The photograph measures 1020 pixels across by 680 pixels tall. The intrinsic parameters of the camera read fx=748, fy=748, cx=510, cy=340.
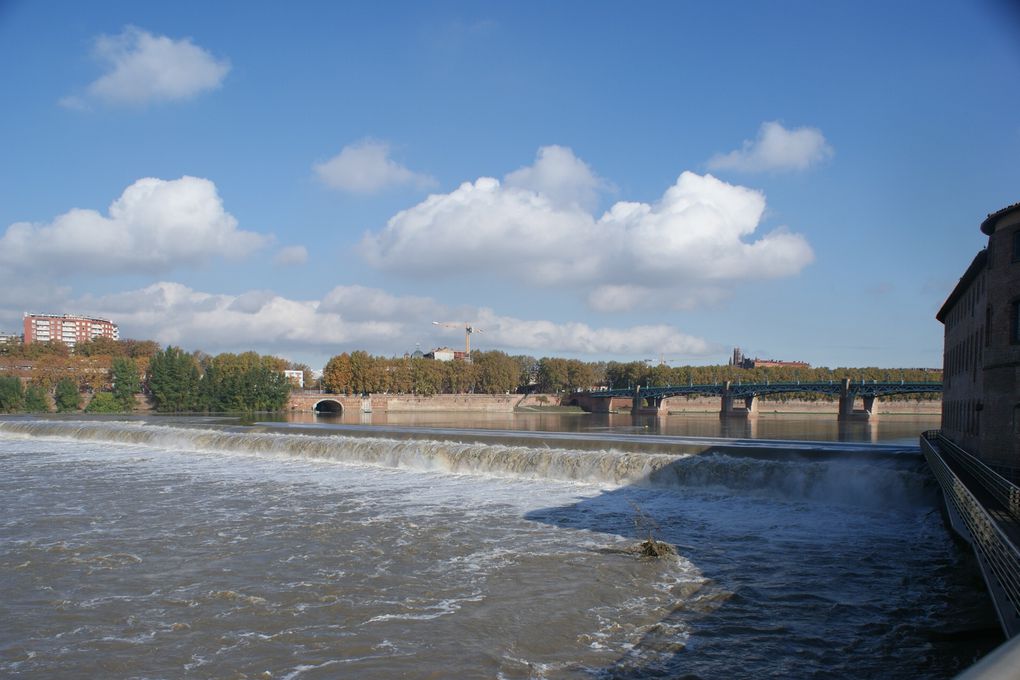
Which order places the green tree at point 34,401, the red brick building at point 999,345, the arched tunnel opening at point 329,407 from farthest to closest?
the arched tunnel opening at point 329,407 → the green tree at point 34,401 → the red brick building at point 999,345

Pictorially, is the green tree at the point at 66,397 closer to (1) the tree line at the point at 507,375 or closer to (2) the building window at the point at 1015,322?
(1) the tree line at the point at 507,375

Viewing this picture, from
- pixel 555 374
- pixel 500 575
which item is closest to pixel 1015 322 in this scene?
pixel 500 575

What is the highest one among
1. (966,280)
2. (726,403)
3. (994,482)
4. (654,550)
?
(966,280)

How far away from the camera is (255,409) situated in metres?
95.9

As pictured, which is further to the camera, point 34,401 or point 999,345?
point 34,401

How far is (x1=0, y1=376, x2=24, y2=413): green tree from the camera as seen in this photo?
267ft

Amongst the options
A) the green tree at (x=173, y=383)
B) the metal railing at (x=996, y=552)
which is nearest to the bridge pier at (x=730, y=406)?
the green tree at (x=173, y=383)

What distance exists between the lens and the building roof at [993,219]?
18.3 metres

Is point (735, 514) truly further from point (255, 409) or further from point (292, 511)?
point (255, 409)

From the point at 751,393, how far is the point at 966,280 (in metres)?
78.2

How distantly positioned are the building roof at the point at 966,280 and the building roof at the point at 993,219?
1.90 metres

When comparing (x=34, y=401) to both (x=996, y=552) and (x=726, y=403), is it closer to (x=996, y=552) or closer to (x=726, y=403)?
(x=726, y=403)

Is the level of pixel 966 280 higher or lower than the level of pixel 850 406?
higher

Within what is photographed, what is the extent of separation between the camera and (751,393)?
10100 centimetres
